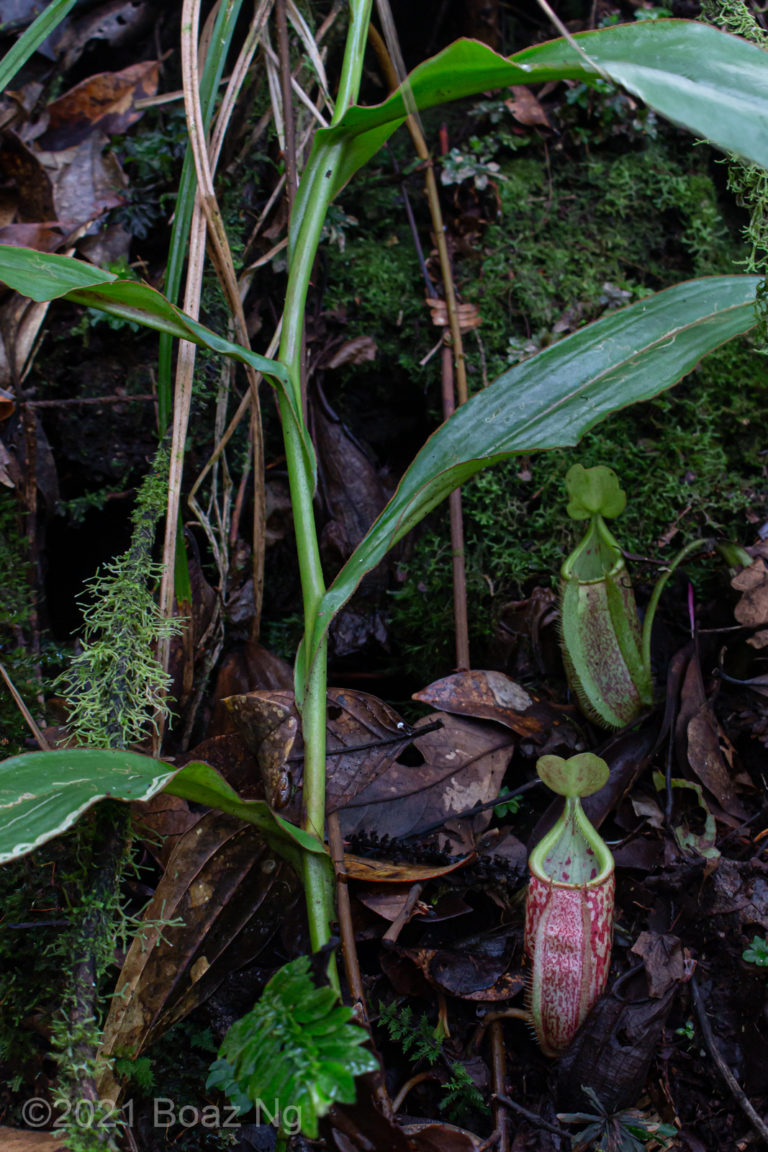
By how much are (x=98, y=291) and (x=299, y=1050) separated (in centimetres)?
105

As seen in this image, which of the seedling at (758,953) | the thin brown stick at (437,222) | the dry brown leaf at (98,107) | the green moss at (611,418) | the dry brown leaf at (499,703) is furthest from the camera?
the dry brown leaf at (98,107)

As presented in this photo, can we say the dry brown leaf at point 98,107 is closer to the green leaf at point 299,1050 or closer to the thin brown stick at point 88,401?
the thin brown stick at point 88,401

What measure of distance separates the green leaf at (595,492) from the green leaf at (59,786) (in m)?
0.95

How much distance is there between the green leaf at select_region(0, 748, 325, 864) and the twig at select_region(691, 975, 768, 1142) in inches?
24.4

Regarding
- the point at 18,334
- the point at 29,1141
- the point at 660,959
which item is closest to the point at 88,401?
the point at 18,334

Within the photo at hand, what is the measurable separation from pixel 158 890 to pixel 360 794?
387 millimetres

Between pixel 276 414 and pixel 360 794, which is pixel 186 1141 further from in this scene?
pixel 276 414

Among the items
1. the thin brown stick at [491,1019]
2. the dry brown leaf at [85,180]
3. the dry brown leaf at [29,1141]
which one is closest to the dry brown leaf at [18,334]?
the dry brown leaf at [85,180]

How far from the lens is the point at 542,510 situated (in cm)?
178

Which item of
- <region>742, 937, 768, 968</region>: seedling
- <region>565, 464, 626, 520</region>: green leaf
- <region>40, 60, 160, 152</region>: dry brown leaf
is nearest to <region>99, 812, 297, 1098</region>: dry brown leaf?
Result: <region>742, 937, 768, 968</region>: seedling

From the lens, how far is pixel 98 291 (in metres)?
1.09

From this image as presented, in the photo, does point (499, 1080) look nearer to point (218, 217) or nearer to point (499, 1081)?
point (499, 1081)

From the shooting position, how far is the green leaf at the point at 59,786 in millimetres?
790

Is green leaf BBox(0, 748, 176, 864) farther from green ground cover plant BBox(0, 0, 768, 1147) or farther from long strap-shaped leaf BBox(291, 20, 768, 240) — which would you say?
long strap-shaped leaf BBox(291, 20, 768, 240)
